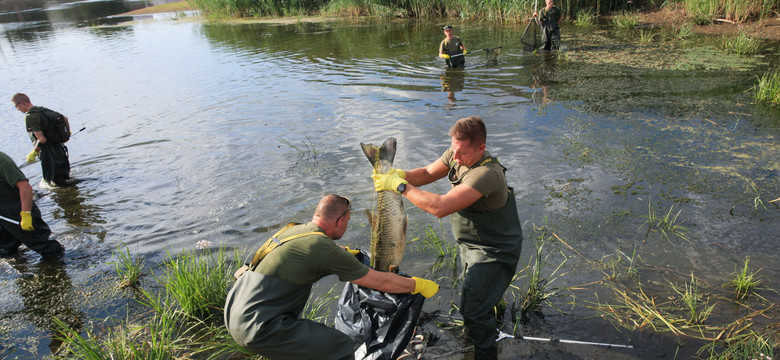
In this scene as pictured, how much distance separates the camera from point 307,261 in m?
2.92

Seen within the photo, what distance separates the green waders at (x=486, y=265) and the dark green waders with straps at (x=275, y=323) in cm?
104

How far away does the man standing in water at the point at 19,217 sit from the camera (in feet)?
17.6

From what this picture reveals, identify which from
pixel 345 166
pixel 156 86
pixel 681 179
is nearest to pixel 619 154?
pixel 681 179

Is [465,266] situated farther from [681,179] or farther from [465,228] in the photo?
[681,179]

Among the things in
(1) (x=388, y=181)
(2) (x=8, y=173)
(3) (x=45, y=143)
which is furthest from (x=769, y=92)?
(3) (x=45, y=143)

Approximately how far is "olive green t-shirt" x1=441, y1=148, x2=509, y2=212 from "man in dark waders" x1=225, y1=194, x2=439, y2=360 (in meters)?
0.91

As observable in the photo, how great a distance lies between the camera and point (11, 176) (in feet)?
17.6

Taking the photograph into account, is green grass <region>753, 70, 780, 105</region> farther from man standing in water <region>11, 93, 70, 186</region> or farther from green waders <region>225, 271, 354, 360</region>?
man standing in water <region>11, 93, 70, 186</region>

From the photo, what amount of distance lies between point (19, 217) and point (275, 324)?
4.72 m

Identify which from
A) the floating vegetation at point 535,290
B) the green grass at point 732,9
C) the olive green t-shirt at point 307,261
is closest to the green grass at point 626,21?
the green grass at point 732,9

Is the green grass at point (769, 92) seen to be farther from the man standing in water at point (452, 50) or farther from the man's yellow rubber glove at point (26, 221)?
the man's yellow rubber glove at point (26, 221)

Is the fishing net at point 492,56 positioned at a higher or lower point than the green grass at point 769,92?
higher

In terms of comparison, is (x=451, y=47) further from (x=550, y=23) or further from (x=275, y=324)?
(x=275, y=324)

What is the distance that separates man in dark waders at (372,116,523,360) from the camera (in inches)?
127
